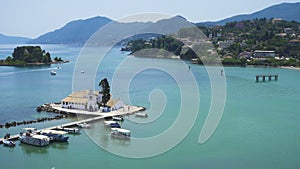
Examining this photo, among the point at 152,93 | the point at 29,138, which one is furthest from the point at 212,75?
the point at 29,138

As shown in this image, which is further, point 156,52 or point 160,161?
point 156,52

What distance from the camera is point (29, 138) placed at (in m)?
8.51

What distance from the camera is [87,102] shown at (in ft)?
37.2

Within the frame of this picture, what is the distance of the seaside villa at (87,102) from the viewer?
11266 millimetres

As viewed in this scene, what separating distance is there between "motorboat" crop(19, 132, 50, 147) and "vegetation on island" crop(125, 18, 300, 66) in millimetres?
23133

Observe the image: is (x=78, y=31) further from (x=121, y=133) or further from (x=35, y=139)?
(x=35, y=139)

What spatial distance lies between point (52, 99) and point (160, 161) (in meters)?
7.66

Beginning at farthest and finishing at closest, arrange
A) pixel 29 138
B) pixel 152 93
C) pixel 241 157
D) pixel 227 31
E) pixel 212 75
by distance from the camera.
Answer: pixel 227 31 < pixel 212 75 < pixel 152 93 < pixel 29 138 < pixel 241 157

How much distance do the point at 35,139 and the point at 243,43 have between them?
3033cm

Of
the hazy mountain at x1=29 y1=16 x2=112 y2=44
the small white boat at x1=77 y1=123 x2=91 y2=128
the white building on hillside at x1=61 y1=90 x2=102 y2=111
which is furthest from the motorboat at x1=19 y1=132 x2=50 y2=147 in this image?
the hazy mountain at x1=29 y1=16 x2=112 y2=44

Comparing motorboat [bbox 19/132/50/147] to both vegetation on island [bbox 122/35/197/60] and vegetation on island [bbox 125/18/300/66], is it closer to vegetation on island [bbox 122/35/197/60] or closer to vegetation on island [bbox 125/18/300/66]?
vegetation on island [bbox 125/18/300/66]

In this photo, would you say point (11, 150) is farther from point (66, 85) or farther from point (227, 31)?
point (227, 31)

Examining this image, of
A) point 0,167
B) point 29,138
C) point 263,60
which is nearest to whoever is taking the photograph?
point 0,167

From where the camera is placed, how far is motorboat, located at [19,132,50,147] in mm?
8438
